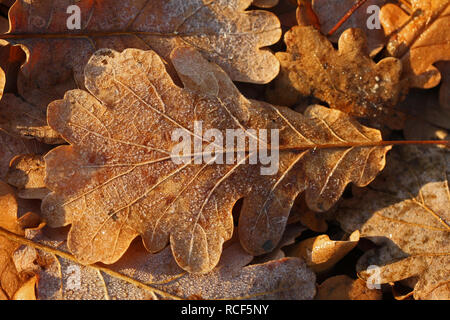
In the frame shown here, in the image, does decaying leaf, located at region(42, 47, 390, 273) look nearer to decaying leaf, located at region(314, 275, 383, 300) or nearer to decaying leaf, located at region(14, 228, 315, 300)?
decaying leaf, located at region(14, 228, 315, 300)

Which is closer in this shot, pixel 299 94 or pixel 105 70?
pixel 105 70

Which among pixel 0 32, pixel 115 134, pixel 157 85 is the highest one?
pixel 0 32

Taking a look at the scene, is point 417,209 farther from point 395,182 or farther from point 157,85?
point 157,85

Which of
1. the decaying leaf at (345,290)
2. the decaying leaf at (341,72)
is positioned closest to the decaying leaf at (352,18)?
the decaying leaf at (341,72)

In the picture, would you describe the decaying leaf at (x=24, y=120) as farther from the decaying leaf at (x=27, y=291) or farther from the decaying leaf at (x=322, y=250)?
the decaying leaf at (x=322, y=250)

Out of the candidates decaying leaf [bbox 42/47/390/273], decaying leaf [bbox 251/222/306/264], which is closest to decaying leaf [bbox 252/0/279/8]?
decaying leaf [bbox 42/47/390/273]

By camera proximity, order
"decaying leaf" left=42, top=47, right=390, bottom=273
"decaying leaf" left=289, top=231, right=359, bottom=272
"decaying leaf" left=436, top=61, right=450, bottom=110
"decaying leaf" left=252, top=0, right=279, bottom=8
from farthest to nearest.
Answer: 1. "decaying leaf" left=436, top=61, right=450, bottom=110
2. "decaying leaf" left=252, top=0, right=279, bottom=8
3. "decaying leaf" left=289, top=231, right=359, bottom=272
4. "decaying leaf" left=42, top=47, right=390, bottom=273

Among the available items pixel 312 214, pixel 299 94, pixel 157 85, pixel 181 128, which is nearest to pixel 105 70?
pixel 157 85

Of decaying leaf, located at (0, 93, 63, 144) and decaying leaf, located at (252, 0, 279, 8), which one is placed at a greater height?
decaying leaf, located at (252, 0, 279, 8)
